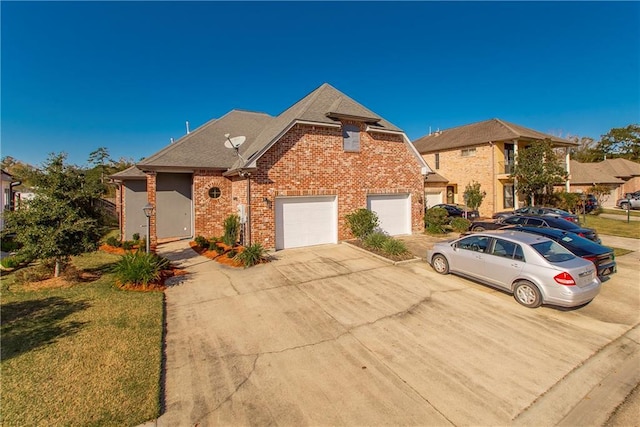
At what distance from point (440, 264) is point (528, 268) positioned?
2766 mm

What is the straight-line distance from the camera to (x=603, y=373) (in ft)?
15.7

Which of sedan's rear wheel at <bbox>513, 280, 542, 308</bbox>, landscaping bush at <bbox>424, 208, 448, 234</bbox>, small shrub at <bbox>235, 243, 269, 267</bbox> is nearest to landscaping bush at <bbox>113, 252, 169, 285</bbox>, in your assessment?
small shrub at <bbox>235, 243, 269, 267</bbox>

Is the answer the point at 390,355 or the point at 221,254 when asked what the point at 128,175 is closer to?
the point at 221,254

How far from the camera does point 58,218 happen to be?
27.9ft

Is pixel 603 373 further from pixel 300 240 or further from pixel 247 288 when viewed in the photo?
pixel 300 240

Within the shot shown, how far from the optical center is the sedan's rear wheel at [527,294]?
690 cm

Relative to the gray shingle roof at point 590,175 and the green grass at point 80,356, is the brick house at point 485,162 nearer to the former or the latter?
the gray shingle roof at point 590,175

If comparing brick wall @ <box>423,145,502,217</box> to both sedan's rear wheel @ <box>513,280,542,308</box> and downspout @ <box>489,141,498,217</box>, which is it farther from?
sedan's rear wheel @ <box>513,280,542,308</box>

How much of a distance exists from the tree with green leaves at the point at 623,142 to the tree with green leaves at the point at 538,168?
47214 millimetres

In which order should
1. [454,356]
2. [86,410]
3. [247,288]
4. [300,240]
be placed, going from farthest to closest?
[300,240], [247,288], [454,356], [86,410]

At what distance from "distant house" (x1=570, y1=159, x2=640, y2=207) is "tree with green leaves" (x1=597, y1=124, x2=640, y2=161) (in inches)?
749

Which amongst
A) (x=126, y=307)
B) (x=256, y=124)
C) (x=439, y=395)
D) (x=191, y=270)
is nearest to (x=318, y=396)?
(x=439, y=395)

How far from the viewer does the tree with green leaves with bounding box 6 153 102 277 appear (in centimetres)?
817

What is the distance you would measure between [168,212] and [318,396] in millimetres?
14372
